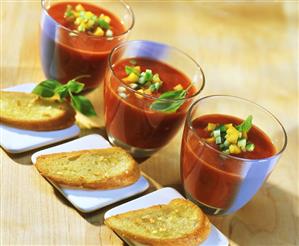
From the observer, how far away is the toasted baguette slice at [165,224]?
203 centimetres

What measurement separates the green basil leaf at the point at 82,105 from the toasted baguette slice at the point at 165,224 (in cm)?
49

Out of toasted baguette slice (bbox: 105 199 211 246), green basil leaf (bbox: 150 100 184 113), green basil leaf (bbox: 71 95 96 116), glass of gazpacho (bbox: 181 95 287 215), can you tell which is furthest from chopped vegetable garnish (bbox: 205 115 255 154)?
green basil leaf (bbox: 71 95 96 116)

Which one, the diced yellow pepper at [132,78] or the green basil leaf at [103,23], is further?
the green basil leaf at [103,23]

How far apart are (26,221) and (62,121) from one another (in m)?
0.49

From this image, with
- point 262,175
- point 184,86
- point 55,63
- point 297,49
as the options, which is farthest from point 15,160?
point 297,49

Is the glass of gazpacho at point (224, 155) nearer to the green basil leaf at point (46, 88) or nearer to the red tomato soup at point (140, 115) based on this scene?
the red tomato soup at point (140, 115)

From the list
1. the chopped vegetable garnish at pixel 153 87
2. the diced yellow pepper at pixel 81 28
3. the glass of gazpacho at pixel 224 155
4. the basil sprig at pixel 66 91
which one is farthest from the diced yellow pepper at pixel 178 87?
the diced yellow pepper at pixel 81 28

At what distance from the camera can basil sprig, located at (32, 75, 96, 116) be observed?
95.1 inches

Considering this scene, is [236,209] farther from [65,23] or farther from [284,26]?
[284,26]

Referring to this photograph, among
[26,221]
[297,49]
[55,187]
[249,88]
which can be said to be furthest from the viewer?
[297,49]

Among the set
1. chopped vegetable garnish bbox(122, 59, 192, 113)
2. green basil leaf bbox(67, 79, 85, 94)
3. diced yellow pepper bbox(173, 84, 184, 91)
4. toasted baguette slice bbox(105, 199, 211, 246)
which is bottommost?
toasted baguette slice bbox(105, 199, 211, 246)

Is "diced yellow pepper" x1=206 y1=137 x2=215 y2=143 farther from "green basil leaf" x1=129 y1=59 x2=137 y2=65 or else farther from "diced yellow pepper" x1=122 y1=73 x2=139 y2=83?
"green basil leaf" x1=129 y1=59 x2=137 y2=65

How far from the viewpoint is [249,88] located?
3035 mm

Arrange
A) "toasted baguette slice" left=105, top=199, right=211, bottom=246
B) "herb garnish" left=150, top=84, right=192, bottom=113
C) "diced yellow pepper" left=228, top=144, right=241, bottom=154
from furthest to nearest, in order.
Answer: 1. "herb garnish" left=150, top=84, right=192, bottom=113
2. "diced yellow pepper" left=228, top=144, right=241, bottom=154
3. "toasted baguette slice" left=105, top=199, right=211, bottom=246
